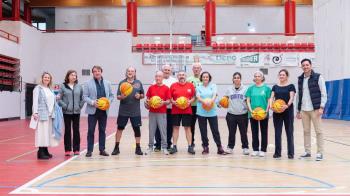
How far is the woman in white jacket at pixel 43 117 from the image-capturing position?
8281 mm

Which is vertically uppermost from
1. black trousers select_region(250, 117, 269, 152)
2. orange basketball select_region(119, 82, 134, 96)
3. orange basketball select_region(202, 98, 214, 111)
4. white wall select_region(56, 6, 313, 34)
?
white wall select_region(56, 6, 313, 34)

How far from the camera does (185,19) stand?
3338 cm

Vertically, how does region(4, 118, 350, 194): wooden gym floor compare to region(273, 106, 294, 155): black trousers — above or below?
below

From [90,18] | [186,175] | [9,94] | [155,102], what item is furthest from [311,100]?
[90,18]

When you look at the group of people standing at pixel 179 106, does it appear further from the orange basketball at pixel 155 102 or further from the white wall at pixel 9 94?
the white wall at pixel 9 94

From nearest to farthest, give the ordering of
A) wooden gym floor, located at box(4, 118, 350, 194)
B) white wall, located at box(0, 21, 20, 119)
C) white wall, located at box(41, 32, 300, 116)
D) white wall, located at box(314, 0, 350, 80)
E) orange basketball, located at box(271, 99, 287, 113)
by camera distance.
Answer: wooden gym floor, located at box(4, 118, 350, 194) → orange basketball, located at box(271, 99, 287, 113) → white wall, located at box(314, 0, 350, 80) → white wall, located at box(0, 21, 20, 119) → white wall, located at box(41, 32, 300, 116)

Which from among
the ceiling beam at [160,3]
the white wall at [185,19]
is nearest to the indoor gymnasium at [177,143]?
the white wall at [185,19]

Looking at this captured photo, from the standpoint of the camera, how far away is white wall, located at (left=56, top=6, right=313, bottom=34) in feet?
109

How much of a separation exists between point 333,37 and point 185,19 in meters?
12.6

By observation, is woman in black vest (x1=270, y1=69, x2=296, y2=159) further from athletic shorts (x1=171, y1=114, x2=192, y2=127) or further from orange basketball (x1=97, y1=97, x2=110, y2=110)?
orange basketball (x1=97, y1=97, x2=110, y2=110)

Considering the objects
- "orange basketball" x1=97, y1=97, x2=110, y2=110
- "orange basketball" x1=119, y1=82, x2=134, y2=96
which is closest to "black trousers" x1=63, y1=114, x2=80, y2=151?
"orange basketball" x1=97, y1=97, x2=110, y2=110

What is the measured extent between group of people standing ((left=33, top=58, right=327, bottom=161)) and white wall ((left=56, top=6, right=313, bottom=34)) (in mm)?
24532

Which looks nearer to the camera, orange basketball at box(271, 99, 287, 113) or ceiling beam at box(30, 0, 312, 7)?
orange basketball at box(271, 99, 287, 113)

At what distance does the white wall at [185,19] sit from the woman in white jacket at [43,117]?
25.2 meters
